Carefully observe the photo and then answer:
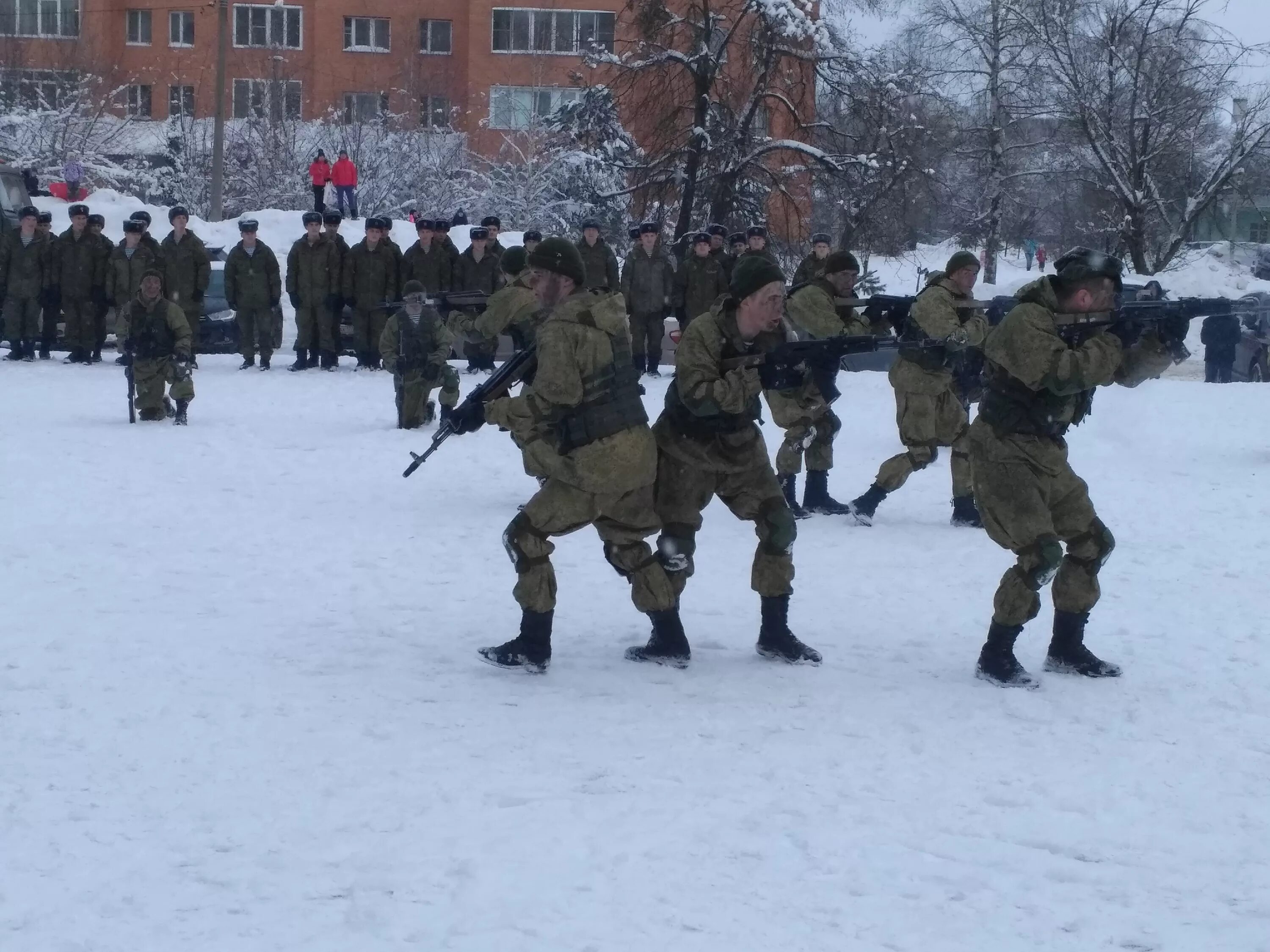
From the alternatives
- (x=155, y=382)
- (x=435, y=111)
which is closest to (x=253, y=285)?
(x=155, y=382)

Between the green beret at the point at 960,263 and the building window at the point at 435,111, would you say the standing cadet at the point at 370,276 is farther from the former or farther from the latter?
the building window at the point at 435,111

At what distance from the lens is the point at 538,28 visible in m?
51.0

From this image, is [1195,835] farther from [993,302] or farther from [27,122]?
[27,122]

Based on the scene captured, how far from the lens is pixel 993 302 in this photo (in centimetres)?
1209

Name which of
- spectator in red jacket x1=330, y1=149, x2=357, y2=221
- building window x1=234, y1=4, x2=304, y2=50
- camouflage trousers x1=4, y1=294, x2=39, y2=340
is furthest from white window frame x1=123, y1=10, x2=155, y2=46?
camouflage trousers x1=4, y1=294, x2=39, y2=340

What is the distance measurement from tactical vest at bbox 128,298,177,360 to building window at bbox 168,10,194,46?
139 feet

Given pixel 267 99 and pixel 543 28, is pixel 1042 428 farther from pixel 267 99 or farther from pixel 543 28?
pixel 543 28

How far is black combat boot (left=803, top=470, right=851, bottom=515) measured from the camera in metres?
11.0

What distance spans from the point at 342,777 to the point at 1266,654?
4177mm

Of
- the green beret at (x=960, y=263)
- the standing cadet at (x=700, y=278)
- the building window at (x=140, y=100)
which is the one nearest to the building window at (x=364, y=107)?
the building window at (x=140, y=100)

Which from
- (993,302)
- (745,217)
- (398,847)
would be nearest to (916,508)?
(993,302)

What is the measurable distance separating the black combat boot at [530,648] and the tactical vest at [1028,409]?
6.44 ft

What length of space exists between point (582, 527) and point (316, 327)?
14080mm

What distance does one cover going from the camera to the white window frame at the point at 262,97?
134 feet
